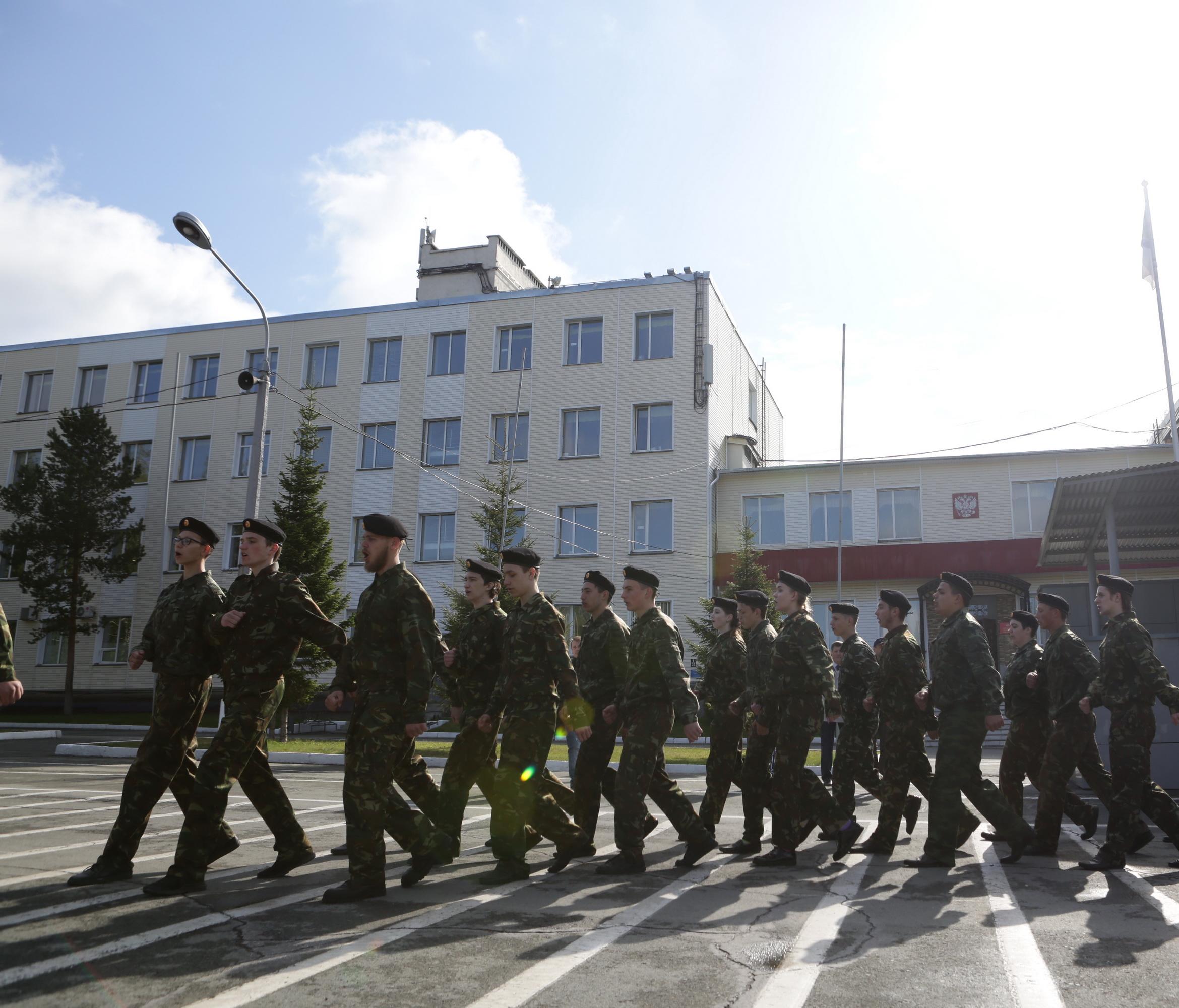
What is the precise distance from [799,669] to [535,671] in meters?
2.13

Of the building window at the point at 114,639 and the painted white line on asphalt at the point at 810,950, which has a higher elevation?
the building window at the point at 114,639

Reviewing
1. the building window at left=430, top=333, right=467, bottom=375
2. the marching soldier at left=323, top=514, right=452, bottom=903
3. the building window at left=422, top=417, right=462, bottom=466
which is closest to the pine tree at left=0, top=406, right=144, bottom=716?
the building window at left=422, top=417, right=462, bottom=466

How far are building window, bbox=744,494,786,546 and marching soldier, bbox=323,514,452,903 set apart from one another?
2626 cm

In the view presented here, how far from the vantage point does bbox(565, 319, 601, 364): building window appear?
1344 inches

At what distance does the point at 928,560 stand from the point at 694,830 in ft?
80.4

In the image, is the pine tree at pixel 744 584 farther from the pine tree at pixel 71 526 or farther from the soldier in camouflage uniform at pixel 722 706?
the pine tree at pixel 71 526

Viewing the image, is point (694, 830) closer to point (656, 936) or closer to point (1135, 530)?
point (656, 936)

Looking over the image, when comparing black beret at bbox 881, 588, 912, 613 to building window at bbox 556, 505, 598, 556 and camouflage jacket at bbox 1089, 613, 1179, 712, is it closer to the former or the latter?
Answer: camouflage jacket at bbox 1089, 613, 1179, 712

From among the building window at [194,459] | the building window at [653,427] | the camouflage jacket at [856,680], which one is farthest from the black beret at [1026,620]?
the building window at [194,459]

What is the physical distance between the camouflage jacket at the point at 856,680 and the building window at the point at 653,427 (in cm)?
2377

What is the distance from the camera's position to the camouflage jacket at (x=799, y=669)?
7.44 metres

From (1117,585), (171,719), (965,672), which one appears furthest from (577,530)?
(171,719)

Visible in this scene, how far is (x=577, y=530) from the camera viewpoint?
33.1 meters

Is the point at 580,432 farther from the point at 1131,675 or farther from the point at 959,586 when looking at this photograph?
the point at 1131,675
